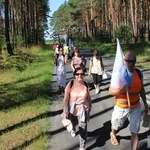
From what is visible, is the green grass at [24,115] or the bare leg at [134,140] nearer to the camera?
the bare leg at [134,140]

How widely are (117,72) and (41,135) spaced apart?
115 inches

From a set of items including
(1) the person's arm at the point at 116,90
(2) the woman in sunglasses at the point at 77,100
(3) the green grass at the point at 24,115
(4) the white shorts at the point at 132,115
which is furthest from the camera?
(3) the green grass at the point at 24,115

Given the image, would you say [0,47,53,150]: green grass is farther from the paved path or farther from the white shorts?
the white shorts

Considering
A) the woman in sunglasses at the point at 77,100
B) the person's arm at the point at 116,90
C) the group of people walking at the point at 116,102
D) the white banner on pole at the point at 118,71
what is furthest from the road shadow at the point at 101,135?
the white banner on pole at the point at 118,71

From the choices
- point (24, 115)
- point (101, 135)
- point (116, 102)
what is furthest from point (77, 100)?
point (24, 115)

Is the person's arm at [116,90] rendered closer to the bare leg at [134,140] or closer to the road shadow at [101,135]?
the bare leg at [134,140]

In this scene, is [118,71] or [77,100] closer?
[118,71]

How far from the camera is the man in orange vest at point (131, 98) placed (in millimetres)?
5129

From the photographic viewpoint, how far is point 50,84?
1433 centimetres

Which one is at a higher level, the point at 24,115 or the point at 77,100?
the point at 77,100

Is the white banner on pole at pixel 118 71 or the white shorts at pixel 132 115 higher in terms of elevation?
the white banner on pole at pixel 118 71

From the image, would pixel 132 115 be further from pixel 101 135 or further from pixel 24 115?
pixel 24 115

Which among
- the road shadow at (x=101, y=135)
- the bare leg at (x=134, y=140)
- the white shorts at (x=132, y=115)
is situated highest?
the white shorts at (x=132, y=115)

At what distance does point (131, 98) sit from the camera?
210 inches
